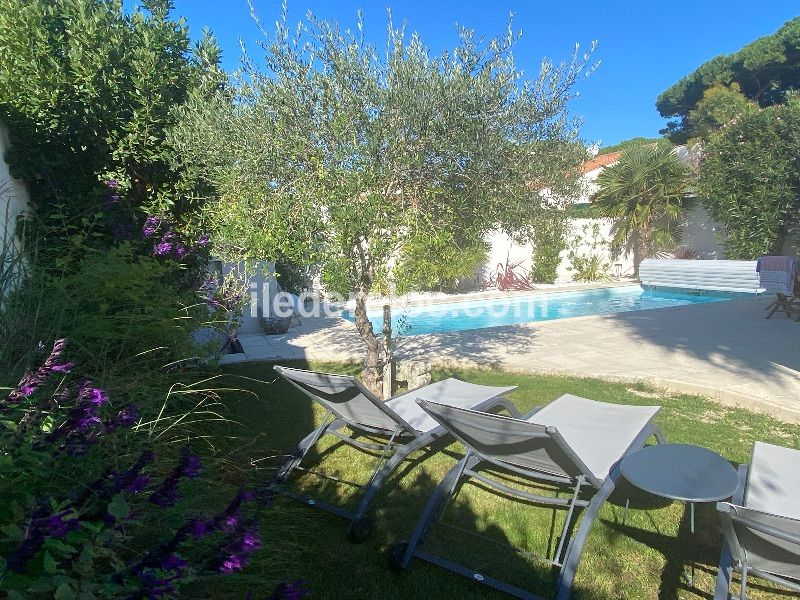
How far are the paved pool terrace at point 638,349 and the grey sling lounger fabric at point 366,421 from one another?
331 centimetres

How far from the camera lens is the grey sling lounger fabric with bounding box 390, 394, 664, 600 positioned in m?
3.25

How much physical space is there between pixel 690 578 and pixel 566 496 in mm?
1180

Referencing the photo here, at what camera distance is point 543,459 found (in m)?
3.68

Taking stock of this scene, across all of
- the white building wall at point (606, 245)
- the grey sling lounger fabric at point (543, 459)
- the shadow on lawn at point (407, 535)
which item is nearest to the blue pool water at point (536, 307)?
the white building wall at point (606, 245)

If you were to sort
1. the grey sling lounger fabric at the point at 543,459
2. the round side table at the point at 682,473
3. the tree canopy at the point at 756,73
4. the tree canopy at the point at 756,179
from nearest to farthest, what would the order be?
the round side table at the point at 682,473 < the grey sling lounger fabric at the point at 543,459 < the tree canopy at the point at 756,179 < the tree canopy at the point at 756,73

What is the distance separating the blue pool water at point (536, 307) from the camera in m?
16.1

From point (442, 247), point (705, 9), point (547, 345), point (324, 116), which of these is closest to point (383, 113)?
point (324, 116)

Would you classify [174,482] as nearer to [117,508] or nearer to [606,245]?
[117,508]

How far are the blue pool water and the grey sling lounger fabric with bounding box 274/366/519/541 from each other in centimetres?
940

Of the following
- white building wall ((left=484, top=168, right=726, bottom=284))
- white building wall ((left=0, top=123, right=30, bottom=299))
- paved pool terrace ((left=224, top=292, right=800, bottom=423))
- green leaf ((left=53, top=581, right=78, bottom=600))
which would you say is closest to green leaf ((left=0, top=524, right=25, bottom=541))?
green leaf ((left=53, top=581, right=78, bottom=600))

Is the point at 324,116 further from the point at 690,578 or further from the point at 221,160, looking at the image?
the point at 690,578

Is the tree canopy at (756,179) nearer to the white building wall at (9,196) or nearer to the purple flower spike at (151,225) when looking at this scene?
the purple flower spike at (151,225)

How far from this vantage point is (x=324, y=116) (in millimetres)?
5309

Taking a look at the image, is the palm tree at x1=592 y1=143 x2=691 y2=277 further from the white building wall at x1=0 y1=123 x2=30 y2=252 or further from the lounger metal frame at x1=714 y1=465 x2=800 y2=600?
the white building wall at x1=0 y1=123 x2=30 y2=252
